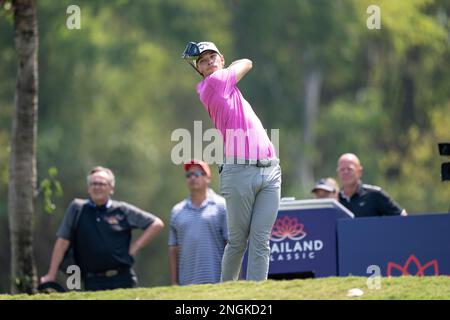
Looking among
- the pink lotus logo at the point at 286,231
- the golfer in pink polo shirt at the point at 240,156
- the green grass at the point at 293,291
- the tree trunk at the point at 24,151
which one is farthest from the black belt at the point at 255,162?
the tree trunk at the point at 24,151

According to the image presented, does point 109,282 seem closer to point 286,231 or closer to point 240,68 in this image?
point 286,231

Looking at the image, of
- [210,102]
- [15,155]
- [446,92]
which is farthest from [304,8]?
[210,102]

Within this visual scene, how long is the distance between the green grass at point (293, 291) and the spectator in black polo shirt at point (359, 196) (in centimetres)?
272

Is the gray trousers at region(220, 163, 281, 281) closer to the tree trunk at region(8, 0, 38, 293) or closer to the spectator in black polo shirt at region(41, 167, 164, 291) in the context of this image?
the spectator in black polo shirt at region(41, 167, 164, 291)

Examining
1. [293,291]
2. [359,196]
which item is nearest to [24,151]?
[359,196]

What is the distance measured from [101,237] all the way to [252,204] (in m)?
3.15

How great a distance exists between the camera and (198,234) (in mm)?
12992

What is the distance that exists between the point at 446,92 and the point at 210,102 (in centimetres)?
Result: 3494

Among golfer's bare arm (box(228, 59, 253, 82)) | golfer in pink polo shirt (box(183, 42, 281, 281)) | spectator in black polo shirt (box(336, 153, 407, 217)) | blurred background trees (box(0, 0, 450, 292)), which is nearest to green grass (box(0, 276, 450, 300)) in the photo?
golfer in pink polo shirt (box(183, 42, 281, 281))

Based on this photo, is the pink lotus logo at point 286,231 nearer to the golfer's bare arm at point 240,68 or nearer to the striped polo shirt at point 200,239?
the striped polo shirt at point 200,239

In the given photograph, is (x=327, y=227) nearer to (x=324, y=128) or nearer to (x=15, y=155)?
(x=15, y=155)

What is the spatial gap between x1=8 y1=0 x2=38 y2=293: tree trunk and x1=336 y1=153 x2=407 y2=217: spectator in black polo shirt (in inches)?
138

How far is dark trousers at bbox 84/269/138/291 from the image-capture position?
43.2 feet
